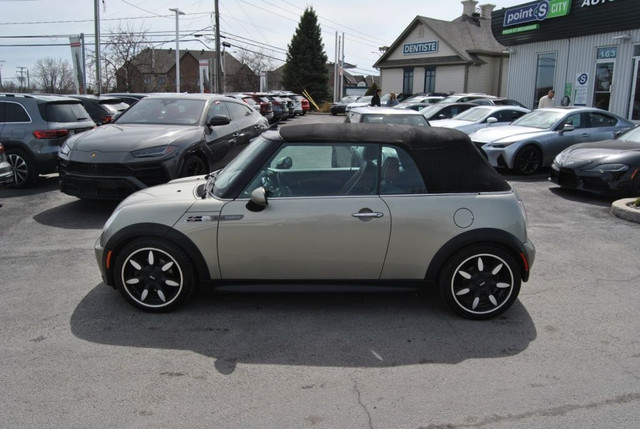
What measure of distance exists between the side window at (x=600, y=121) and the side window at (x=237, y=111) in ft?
25.8

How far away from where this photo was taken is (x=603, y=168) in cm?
898

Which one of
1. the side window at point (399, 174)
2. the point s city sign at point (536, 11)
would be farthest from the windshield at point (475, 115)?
the side window at point (399, 174)

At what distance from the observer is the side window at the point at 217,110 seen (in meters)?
9.06

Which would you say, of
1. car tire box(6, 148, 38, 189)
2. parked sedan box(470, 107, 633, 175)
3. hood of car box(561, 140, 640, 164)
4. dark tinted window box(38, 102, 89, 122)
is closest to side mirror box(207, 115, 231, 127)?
dark tinted window box(38, 102, 89, 122)

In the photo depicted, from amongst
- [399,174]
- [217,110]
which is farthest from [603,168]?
[217,110]

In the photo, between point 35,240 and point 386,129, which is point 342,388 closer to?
point 386,129

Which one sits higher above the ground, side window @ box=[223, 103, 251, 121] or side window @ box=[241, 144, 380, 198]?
side window @ box=[223, 103, 251, 121]

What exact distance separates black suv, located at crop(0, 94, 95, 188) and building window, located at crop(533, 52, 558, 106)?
726 inches

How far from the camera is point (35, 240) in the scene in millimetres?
6594

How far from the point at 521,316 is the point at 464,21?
137 feet

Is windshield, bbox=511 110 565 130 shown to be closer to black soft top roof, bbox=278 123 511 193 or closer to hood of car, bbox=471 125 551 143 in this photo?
hood of car, bbox=471 125 551 143

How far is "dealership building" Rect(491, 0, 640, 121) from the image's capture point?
1786cm

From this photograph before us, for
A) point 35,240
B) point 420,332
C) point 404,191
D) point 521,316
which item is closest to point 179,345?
point 420,332

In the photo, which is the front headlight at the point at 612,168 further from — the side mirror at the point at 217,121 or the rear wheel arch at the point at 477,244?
the side mirror at the point at 217,121
